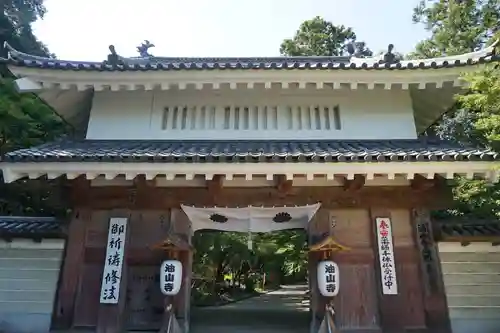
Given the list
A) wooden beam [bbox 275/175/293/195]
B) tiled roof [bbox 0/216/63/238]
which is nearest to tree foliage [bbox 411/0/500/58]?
wooden beam [bbox 275/175/293/195]

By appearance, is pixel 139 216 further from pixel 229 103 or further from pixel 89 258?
pixel 229 103

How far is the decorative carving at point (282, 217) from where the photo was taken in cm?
732

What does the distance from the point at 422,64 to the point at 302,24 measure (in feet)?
96.4

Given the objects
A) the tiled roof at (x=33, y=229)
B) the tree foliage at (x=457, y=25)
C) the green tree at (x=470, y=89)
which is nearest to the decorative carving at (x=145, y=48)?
the tiled roof at (x=33, y=229)

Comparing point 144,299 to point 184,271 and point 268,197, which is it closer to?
point 184,271

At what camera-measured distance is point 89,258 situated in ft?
23.3

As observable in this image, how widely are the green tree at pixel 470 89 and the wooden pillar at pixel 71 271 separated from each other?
313 inches

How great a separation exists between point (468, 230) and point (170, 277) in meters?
5.49

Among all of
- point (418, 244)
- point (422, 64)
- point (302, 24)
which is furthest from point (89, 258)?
point (302, 24)

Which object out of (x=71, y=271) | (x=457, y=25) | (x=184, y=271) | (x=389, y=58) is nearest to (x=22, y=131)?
(x=71, y=271)

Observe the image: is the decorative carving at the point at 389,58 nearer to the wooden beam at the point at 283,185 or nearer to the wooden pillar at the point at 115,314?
the wooden beam at the point at 283,185

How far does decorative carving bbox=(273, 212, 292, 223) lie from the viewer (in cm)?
732

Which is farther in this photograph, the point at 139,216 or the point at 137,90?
the point at 137,90

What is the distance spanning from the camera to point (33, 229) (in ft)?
24.7
